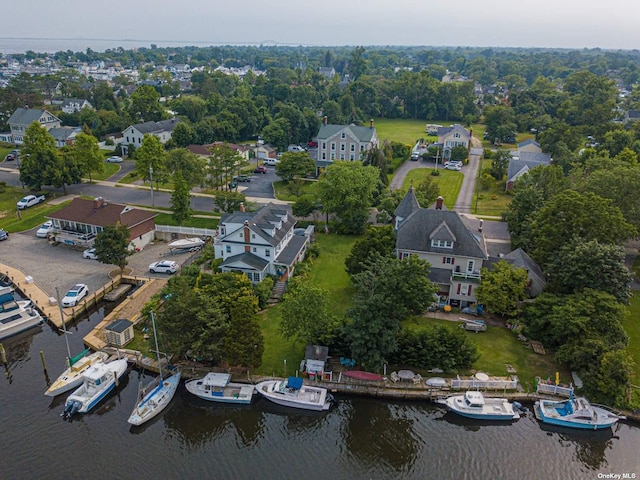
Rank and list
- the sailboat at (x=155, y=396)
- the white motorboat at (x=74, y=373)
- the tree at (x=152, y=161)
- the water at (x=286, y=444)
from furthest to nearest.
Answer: the tree at (x=152, y=161) → the white motorboat at (x=74, y=373) → the sailboat at (x=155, y=396) → the water at (x=286, y=444)

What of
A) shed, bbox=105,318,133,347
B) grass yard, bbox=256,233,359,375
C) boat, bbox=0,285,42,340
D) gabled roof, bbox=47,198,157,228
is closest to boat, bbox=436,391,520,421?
grass yard, bbox=256,233,359,375

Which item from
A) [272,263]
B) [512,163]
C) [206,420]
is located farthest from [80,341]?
A: [512,163]

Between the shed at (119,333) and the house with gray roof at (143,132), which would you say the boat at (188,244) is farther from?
the house with gray roof at (143,132)

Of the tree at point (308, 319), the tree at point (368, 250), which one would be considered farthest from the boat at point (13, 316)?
the tree at point (368, 250)

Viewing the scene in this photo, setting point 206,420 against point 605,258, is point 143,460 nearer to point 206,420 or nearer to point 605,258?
point 206,420

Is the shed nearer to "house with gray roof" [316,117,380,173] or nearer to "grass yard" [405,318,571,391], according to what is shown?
"grass yard" [405,318,571,391]

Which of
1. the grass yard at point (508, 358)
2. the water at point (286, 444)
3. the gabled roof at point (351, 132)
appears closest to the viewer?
the water at point (286, 444)

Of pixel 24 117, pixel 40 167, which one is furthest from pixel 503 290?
pixel 24 117
